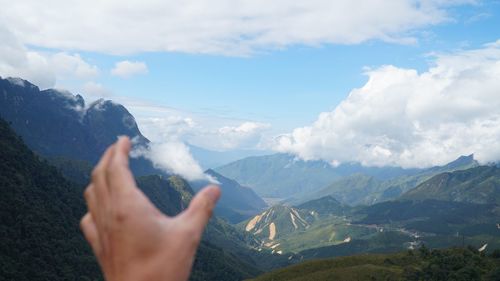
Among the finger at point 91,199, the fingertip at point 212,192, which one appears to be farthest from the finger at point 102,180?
the fingertip at point 212,192

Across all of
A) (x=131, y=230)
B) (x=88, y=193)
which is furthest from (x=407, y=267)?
(x=131, y=230)

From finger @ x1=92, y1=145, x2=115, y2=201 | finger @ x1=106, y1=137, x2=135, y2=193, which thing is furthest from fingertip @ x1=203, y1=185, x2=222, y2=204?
finger @ x1=92, y1=145, x2=115, y2=201

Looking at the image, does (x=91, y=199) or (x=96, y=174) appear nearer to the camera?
(x=96, y=174)

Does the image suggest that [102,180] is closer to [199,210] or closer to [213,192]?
[199,210]

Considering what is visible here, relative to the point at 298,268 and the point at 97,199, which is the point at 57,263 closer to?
the point at 298,268

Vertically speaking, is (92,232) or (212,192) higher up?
(212,192)

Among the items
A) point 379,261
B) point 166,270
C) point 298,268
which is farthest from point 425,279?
point 166,270

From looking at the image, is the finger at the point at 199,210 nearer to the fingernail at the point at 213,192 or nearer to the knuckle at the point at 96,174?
the fingernail at the point at 213,192
